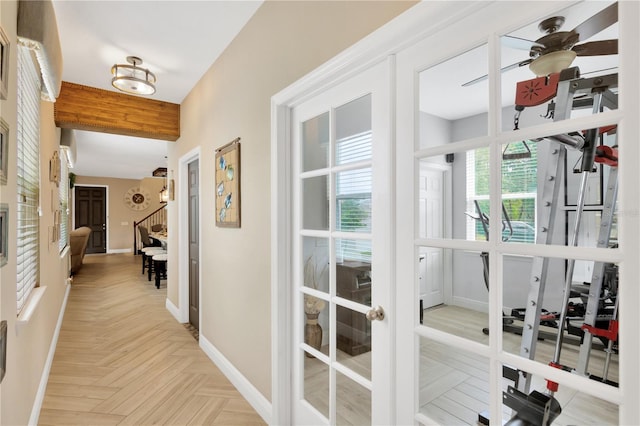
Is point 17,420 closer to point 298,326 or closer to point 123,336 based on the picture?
point 298,326

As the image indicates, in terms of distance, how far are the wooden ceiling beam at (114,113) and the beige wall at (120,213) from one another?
28.3 ft

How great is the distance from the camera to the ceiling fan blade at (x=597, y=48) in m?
0.82

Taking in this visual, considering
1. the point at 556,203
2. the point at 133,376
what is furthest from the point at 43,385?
the point at 556,203

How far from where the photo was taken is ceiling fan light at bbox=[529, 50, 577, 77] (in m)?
0.91

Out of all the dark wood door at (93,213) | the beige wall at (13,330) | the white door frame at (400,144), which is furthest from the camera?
the dark wood door at (93,213)

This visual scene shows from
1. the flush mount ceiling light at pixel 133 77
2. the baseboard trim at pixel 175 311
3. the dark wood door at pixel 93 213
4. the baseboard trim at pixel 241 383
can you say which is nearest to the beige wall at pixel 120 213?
the dark wood door at pixel 93 213

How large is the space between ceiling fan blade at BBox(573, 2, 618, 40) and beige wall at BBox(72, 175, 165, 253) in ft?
41.7

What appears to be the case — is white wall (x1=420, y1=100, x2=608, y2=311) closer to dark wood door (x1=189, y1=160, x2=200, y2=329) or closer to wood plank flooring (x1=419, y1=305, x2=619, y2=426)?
wood plank flooring (x1=419, y1=305, x2=619, y2=426)

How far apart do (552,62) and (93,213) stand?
42.7 feet

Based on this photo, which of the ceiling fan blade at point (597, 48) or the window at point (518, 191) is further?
the window at point (518, 191)

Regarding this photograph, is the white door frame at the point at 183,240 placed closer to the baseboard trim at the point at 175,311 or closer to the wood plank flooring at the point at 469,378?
the baseboard trim at the point at 175,311

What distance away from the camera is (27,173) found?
1.94 meters

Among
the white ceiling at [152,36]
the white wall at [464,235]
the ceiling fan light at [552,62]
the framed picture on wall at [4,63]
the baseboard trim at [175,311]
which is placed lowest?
the baseboard trim at [175,311]

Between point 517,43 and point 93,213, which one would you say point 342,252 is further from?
point 93,213
